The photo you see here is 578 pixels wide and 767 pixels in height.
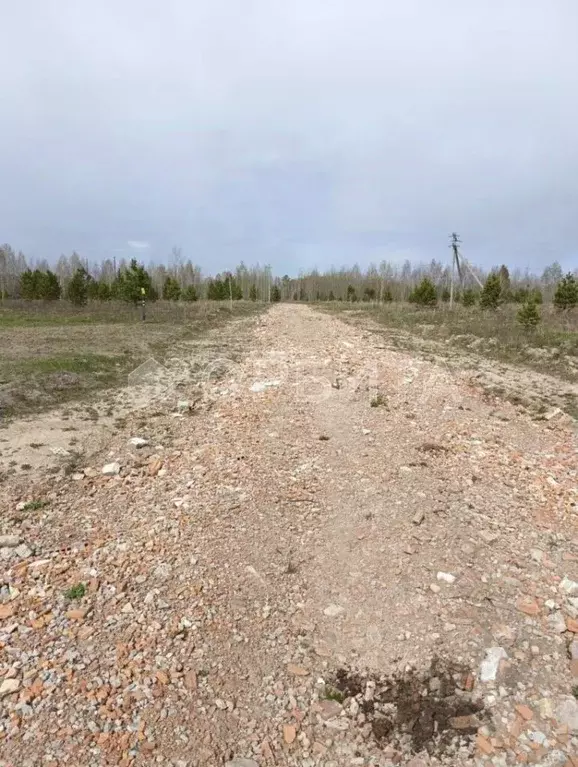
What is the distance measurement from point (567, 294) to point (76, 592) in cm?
3031

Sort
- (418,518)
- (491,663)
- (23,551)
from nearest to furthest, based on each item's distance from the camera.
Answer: (491,663)
(23,551)
(418,518)

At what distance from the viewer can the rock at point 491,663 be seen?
12.1 ft

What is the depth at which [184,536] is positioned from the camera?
17.6ft

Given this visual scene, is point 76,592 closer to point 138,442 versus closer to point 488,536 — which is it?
point 138,442

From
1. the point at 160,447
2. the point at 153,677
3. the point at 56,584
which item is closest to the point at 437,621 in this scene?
the point at 153,677

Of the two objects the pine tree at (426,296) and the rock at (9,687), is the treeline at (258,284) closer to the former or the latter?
the pine tree at (426,296)

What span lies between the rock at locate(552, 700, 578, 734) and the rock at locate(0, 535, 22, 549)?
495 cm

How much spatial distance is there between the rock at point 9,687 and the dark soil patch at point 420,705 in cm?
224

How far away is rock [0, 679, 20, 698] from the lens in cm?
348

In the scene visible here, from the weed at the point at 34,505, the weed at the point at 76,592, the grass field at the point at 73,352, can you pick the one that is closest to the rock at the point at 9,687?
the weed at the point at 76,592

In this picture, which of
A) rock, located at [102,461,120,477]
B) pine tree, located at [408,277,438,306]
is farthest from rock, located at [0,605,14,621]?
pine tree, located at [408,277,438,306]

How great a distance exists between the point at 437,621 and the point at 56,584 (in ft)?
11.1

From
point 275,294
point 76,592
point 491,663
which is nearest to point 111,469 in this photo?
point 76,592

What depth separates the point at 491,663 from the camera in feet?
12.5
